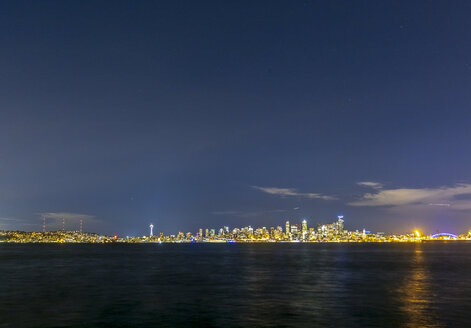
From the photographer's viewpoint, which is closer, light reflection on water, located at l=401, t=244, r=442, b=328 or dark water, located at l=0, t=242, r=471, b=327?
light reflection on water, located at l=401, t=244, r=442, b=328

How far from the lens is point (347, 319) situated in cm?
3478

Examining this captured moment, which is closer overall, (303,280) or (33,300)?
(33,300)

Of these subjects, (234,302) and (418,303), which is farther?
(234,302)

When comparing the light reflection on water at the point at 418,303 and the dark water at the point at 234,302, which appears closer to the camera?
the light reflection on water at the point at 418,303

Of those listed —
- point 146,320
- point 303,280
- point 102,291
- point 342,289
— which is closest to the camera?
point 146,320

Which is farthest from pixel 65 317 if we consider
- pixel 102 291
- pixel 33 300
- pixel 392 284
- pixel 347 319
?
pixel 392 284

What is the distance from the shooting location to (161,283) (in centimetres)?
5866

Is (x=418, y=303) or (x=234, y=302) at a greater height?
(x=418, y=303)

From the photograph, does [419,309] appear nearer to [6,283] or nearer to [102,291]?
[102,291]

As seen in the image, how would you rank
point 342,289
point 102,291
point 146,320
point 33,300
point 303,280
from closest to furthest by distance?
point 146,320 → point 33,300 → point 102,291 → point 342,289 → point 303,280

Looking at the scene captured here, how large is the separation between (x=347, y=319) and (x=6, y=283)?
46692 millimetres

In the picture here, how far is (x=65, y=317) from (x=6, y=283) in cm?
3000

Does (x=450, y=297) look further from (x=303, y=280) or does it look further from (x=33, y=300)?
(x=33, y=300)

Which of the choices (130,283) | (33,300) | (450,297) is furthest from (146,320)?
(450,297)
